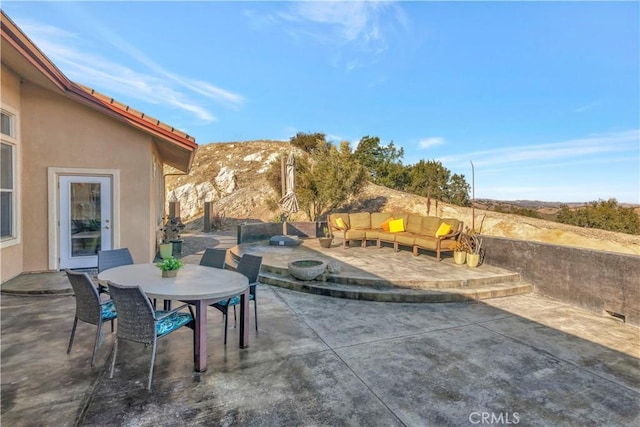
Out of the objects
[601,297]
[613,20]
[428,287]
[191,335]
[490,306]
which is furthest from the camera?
[613,20]

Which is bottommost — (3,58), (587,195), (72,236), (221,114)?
(72,236)

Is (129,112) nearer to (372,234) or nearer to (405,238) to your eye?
(372,234)

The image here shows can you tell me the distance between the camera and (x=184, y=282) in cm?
293

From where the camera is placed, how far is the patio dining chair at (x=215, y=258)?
13.3 feet

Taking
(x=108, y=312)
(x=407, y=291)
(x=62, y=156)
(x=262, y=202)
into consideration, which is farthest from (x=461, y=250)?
(x=262, y=202)

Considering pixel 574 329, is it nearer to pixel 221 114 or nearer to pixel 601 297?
pixel 601 297

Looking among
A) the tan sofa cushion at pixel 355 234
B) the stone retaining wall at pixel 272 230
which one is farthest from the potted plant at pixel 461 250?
the stone retaining wall at pixel 272 230

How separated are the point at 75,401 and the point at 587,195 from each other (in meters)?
17.6

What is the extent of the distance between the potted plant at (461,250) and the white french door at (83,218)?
279 inches

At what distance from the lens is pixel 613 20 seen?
5.66 metres

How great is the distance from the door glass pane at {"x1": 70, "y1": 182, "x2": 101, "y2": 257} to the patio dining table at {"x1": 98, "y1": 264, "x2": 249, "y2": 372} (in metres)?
3.50

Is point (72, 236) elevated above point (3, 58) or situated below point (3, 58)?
below

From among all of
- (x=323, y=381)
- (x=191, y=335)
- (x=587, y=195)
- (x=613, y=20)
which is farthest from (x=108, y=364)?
(x=587, y=195)

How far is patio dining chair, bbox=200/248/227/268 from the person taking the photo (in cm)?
405
